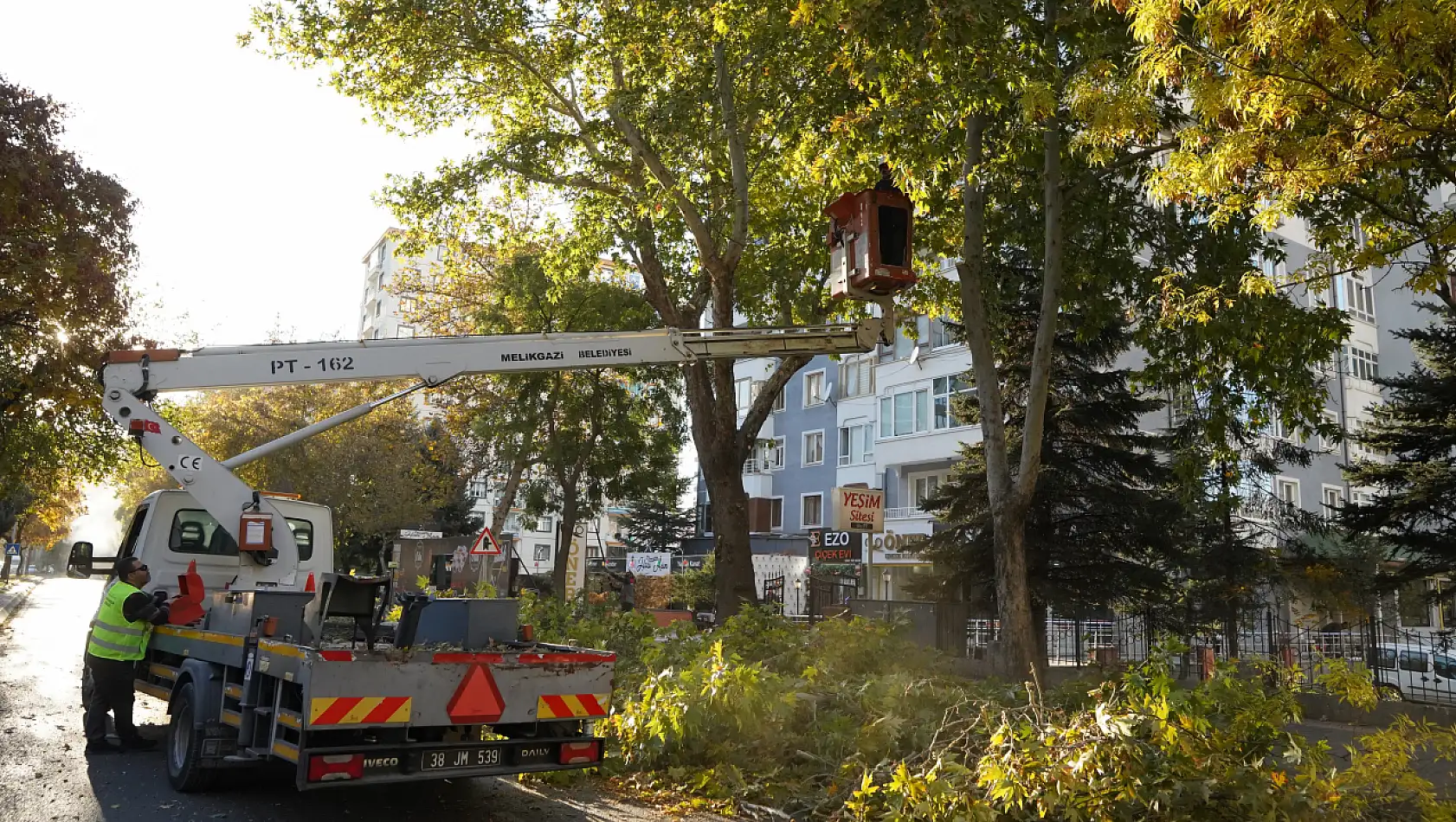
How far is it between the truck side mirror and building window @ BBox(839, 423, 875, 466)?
98.7ft

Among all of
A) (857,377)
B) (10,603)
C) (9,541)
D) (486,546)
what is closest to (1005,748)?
(486,546)

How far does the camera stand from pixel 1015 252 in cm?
1839

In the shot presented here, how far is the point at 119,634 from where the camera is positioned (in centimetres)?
891

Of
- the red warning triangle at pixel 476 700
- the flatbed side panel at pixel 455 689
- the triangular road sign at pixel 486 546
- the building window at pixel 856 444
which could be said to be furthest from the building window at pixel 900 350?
the red warning triangle at pixel 476 700

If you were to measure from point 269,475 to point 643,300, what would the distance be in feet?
50.6

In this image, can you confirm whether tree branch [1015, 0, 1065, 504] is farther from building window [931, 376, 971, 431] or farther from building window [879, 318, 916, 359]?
building window [879, 318, 916, 359]

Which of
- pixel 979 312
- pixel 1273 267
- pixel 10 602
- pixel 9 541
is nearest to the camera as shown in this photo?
pixel 979 312

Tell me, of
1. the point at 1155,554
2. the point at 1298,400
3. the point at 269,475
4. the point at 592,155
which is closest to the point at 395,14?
the point at 592,155

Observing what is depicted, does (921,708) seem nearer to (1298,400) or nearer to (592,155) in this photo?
(1298,400)

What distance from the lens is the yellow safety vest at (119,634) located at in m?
8.91

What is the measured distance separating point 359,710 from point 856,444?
3502 centimetres

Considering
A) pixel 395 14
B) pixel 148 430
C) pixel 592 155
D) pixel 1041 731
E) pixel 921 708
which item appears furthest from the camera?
pixel 592 155

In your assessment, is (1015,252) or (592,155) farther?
(1015,252)

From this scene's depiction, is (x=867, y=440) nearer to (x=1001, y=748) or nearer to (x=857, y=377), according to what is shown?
(x=857, y=377)
